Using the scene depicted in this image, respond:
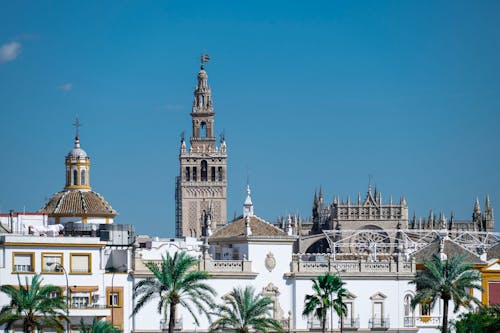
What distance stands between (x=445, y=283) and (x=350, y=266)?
28.3ft

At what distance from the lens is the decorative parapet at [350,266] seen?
92.2 metres

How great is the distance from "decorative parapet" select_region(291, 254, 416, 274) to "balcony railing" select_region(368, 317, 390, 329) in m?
3.10

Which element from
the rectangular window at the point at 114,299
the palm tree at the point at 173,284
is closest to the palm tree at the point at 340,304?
the palm tree at the point at 173,284

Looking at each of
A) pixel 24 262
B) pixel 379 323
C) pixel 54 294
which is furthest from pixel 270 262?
pixel 24 262

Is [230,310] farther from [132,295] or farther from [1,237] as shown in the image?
[1,237]

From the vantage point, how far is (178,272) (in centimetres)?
7856

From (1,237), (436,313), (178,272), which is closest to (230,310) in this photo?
(178,272)

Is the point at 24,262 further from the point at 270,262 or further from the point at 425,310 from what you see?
the point at 425,310

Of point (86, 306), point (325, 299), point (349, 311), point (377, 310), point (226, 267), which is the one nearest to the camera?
point (325, 299)

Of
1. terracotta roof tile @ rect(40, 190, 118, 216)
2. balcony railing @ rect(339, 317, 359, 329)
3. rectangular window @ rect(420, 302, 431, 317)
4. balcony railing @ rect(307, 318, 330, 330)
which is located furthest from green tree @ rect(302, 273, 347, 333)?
terracotta roof tile @ rect(40, 190, 118, 216)

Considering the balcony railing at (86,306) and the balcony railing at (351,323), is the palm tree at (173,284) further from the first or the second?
the balcony railing at (351,323)

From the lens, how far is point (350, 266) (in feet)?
307

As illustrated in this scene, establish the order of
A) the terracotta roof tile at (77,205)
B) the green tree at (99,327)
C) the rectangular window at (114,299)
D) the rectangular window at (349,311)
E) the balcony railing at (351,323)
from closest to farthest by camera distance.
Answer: the green tree at (99,327) < the rectangular window at (114,299) < the balcony railing at (351,323) < the rectangular window at (349,311) < the terracotta roof tile at (77,205)

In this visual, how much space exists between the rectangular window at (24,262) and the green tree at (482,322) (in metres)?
24.1
